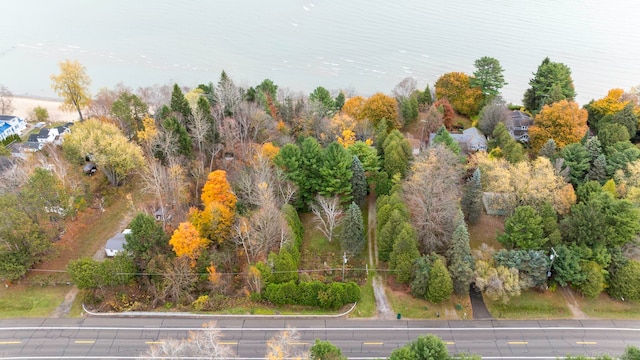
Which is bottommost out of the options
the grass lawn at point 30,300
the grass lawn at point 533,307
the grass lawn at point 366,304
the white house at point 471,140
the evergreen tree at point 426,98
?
the grass lawn at point 30,300

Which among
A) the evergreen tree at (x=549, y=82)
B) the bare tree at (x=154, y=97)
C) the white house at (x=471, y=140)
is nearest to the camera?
the white house at (x=471, y=140)

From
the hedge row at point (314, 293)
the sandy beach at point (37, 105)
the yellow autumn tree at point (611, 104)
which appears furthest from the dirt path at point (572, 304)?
the sandy beach at point (37, 105)

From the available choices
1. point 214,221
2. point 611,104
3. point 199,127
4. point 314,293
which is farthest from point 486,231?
point 199,127

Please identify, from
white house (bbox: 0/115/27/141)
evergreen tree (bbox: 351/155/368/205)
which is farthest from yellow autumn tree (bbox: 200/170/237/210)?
white house (bbox: 0/115/27/141)

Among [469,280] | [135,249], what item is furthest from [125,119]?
[469,280]

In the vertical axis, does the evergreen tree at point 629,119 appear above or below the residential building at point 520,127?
above

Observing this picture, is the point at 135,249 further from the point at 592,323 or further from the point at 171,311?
the point at 592,323

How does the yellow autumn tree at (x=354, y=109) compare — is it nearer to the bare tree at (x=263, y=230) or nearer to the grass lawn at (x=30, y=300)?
the bare tree at (x=263, y=230)
